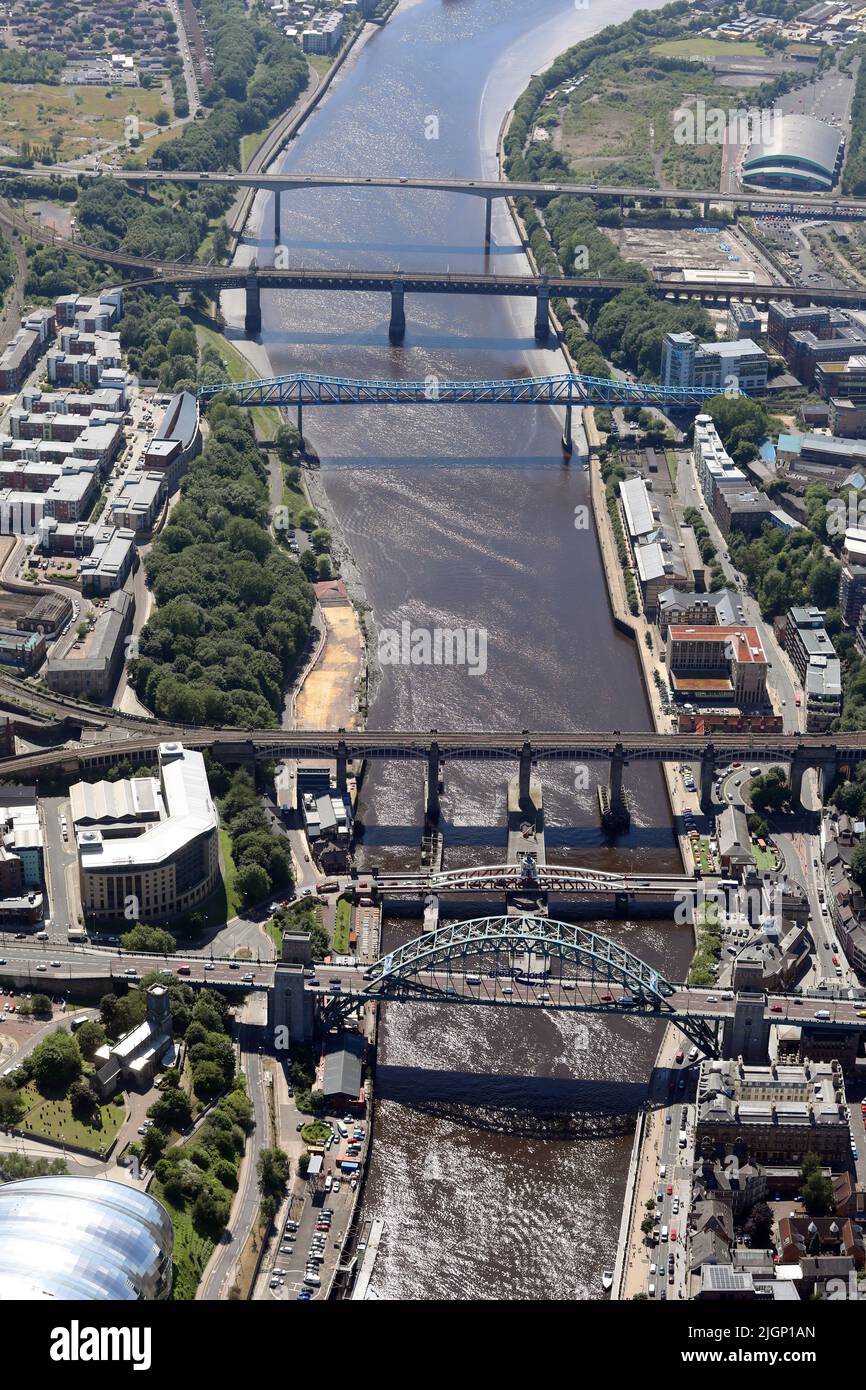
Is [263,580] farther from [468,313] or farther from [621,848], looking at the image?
[468,313]

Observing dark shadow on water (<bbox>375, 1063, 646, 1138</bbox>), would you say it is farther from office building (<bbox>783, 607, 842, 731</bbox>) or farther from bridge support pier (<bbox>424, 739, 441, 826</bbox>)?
office building (<bbox>783, 607, 842, 731</bbox>)


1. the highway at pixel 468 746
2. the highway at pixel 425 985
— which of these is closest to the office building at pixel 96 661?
the highway at pixel 468 746

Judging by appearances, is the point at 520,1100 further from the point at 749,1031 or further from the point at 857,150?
the point at 857,150

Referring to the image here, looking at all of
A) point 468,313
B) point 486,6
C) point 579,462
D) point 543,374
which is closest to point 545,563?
point 579,462

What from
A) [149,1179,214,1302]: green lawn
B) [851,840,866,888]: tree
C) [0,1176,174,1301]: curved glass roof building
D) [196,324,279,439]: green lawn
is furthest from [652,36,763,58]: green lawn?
[0,1176,174,1301]: curved glass roof building

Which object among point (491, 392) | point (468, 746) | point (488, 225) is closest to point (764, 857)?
point (468, 746)
